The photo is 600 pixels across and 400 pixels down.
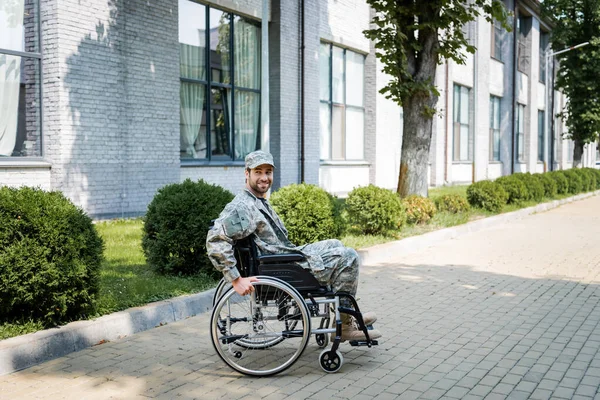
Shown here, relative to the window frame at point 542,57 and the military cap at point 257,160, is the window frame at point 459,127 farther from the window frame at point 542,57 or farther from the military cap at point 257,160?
the military cap at point 257,160

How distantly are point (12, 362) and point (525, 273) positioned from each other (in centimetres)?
684

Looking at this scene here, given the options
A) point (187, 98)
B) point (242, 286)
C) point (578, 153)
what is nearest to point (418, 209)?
point (187, 98)

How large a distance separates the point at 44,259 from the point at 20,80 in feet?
24.3

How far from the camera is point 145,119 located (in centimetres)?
1356

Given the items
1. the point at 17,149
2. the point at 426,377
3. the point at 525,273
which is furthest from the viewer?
the point at 17,149

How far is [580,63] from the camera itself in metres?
34.1

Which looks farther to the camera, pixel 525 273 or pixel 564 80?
pixel 564 80

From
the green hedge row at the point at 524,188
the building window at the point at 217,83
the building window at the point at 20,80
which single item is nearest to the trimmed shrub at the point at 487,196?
the green hedge row at the point at 524,188

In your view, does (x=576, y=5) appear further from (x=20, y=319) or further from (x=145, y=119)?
(x=20, y=319)

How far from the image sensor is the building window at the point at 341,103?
20922 millimetres

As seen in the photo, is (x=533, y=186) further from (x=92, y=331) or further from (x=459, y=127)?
(x=92, y=331)

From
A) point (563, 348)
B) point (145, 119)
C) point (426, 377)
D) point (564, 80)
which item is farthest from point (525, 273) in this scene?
point (564, 80)

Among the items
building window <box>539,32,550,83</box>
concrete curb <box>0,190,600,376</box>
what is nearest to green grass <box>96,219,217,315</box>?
concrete curb <box>0,190,600,376</box>

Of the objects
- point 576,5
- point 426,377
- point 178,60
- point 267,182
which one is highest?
point 576,5
